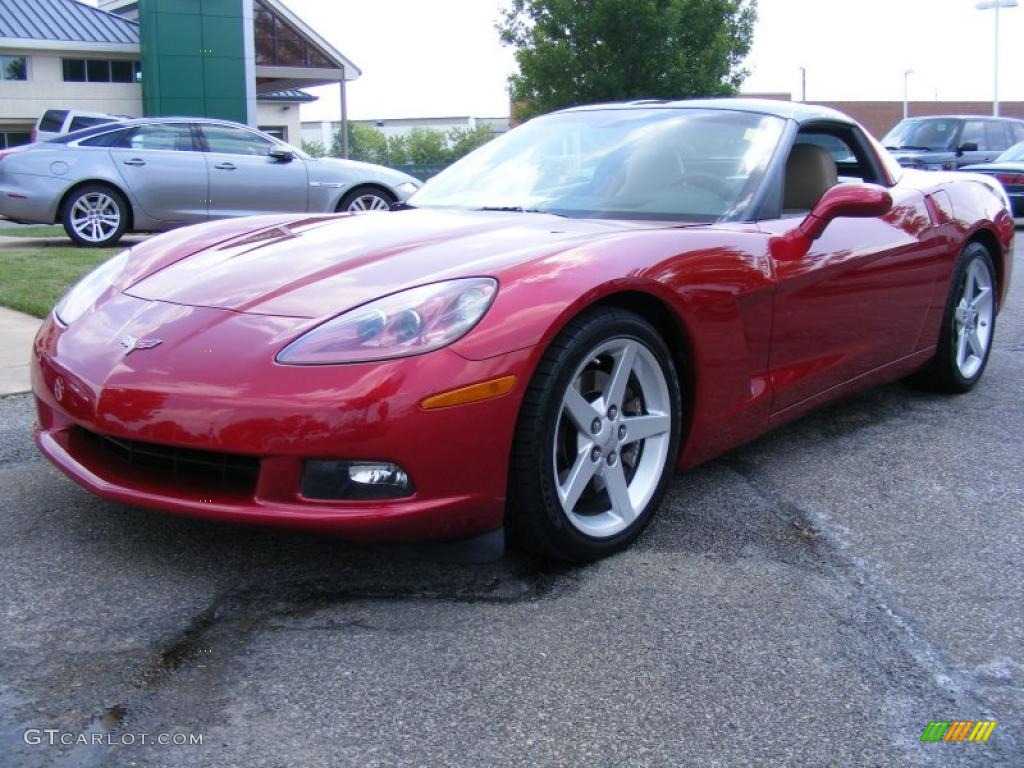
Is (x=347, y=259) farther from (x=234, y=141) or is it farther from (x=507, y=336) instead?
(x=234, y=141)

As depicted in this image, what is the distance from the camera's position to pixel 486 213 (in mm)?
3771

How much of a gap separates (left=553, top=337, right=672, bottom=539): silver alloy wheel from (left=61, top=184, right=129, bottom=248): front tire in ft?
28.7

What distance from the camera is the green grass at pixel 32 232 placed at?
12291 millimetres

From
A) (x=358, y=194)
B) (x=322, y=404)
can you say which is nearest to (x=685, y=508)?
(x=322, y=404)

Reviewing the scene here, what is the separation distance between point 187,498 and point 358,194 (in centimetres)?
921

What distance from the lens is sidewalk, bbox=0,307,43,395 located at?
4844mm

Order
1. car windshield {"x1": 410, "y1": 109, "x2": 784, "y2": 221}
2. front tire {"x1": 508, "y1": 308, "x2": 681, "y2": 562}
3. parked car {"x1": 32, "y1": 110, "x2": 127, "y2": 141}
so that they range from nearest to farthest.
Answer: front tire {"x1": 508, "y1": 308, "x2": 681, "y2": 562}
car windshield {"x1": 410, "y1": 109, "x2": 784, "y2": 221}
parked car {"x1": 32, "y1": 110, "x2": 127, "y2": 141}

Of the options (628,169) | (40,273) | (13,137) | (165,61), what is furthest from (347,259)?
(13,137)

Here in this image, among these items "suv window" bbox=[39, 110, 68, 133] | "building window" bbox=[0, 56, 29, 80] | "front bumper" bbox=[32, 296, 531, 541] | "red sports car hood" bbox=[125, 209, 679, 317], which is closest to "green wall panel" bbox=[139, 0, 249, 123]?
"building window" bbox=[0, 56, 29, 80]

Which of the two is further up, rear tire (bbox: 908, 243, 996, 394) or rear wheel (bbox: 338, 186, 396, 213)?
rear wheel (bbox: 338, 186, 396, 213)

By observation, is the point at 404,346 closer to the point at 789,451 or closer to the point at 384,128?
the point at 789,451

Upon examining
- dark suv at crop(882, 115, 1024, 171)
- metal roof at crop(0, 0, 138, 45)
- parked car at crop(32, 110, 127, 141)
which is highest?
metal roof at crop(0, 0, 138, 45)

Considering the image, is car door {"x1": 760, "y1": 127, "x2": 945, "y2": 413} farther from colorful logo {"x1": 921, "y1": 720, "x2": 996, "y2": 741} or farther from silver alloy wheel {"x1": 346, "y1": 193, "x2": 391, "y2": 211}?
silver alloy wheel {"x1": 346, "y1": 193, "x2": 391, "y2": 211}

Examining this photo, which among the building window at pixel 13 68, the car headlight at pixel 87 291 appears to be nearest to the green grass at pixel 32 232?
the car headlight at pixel 87 291
